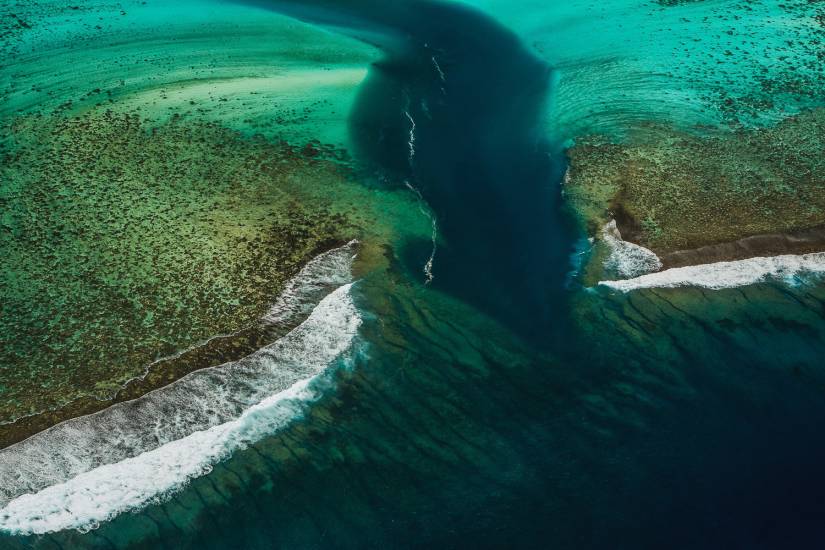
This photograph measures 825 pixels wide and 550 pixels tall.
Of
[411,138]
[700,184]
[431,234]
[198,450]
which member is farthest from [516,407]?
[411,138]

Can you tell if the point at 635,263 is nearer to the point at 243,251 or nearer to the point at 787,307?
the point at 787,307

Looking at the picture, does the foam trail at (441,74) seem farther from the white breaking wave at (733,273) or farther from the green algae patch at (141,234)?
the white breaking wave at (733,273)

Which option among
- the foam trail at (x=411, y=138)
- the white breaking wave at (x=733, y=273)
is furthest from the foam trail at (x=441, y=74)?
the white breaking wave at (x=733, y=273)

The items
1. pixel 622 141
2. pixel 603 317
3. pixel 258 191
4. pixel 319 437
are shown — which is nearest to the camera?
pixel 319 437

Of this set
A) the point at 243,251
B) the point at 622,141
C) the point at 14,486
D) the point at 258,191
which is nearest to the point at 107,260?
the point at 243,251

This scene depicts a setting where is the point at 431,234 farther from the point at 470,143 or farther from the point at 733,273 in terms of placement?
the point at 733,273

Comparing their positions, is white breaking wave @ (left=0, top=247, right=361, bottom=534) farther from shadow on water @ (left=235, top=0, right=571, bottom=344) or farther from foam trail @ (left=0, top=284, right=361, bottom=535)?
shadow on water @ (left=235, top=0, right=571, bottom=344)

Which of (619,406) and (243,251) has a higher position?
(243,251)
